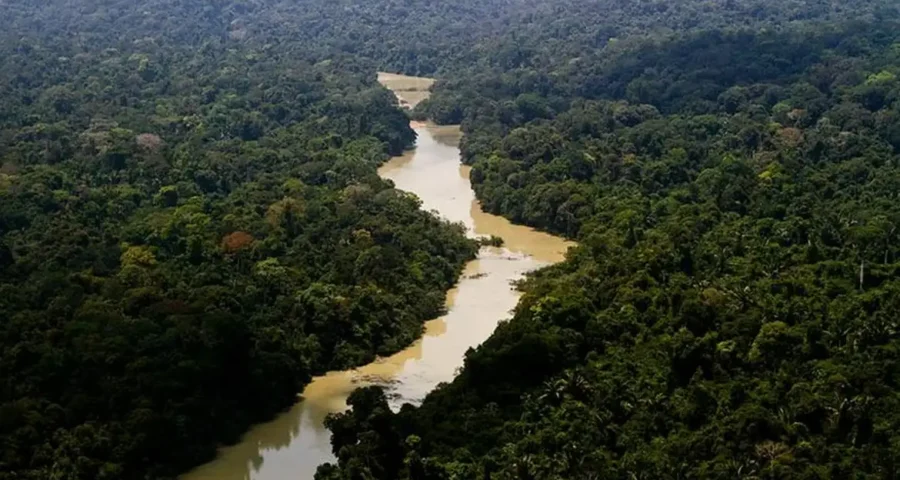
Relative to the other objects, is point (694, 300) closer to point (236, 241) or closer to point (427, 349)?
point (427, 349)

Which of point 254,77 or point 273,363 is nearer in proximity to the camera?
point 273,363

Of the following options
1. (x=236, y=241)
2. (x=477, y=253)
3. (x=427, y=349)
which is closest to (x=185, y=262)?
(x=236, y=241)

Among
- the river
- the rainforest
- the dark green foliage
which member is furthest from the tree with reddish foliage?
the dark green foliage

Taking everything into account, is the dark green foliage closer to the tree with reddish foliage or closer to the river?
the river

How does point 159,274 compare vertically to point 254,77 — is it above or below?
above

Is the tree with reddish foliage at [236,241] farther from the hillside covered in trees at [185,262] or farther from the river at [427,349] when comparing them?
the river at [427,349]

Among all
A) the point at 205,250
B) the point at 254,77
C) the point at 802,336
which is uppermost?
the point at 802,336

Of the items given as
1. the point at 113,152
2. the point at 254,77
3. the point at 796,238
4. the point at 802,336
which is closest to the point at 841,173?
the point at 796,238

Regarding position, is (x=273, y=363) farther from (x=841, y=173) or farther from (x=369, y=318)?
(x=841, y=173)

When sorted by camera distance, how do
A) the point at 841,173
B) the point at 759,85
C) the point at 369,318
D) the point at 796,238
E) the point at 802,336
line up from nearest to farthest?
the point at 802,336
the point at 369,318
the point at 796,238
the point at 841,173
the point at 759,85
